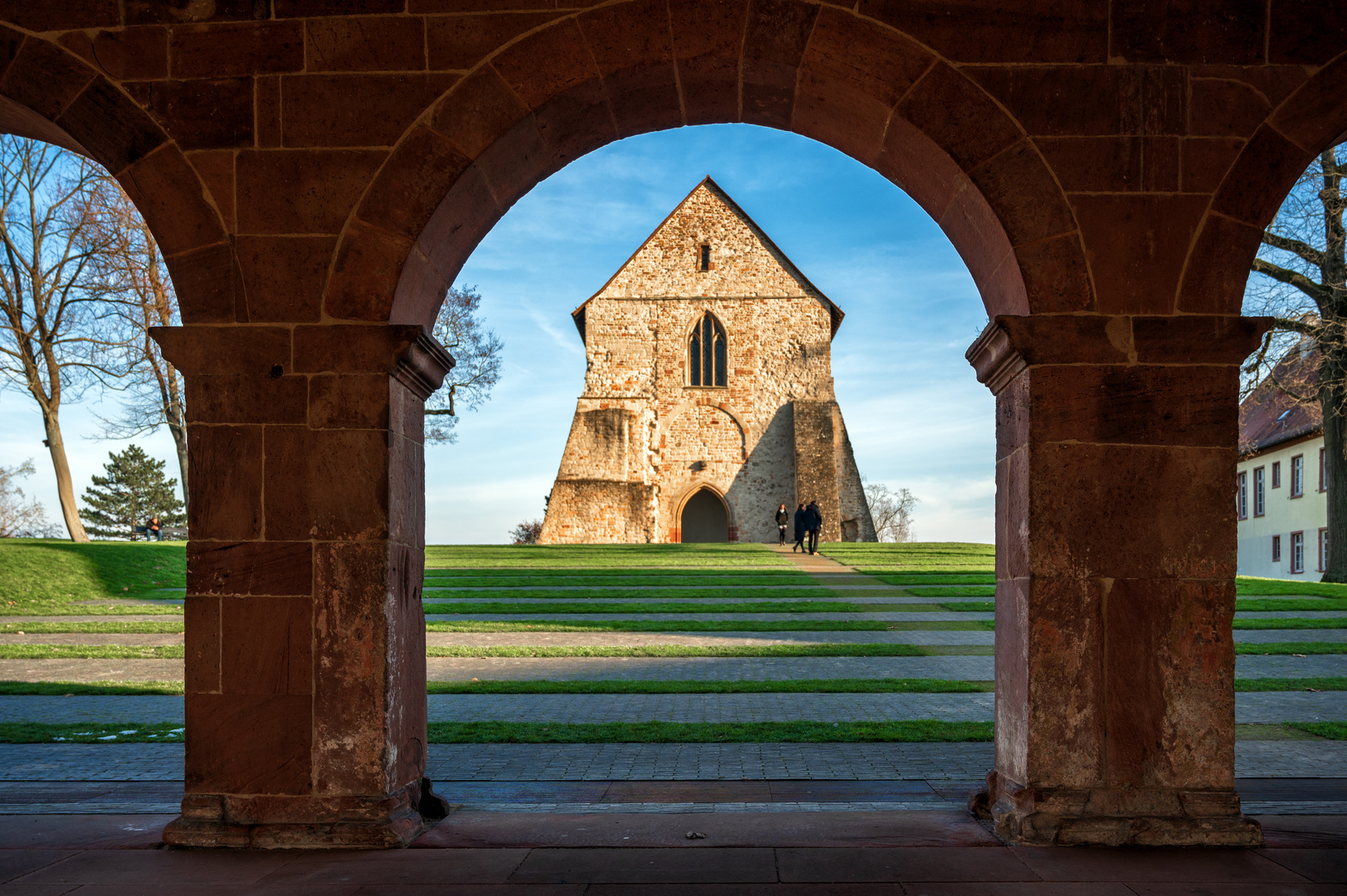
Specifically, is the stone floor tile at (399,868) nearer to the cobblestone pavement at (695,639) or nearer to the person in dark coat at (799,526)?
the cobblestone pavement at (695,639)

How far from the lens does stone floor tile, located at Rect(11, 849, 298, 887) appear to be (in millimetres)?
3713

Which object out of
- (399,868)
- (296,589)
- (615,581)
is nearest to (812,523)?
(615,581)

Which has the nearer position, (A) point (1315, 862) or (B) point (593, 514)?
(A) point (1315, 862)

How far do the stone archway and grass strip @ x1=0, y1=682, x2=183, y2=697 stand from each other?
5.31 metres

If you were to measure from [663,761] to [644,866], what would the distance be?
237 centimetres

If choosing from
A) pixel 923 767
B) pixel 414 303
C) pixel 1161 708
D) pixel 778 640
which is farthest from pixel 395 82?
pixel 778 640

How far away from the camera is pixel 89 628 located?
42.1ft

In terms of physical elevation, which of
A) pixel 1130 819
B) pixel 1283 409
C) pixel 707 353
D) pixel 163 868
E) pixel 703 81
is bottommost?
pixel 163 868

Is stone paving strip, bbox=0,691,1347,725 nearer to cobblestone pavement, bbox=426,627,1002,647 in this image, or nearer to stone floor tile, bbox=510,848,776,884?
cobblestone pavement, bbox=426,627,1002,647

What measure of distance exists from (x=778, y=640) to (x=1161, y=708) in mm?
7717

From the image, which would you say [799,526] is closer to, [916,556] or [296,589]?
[916,556]

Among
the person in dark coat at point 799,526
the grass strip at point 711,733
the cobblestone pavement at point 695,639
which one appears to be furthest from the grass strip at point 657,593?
the grass strip at point 711,733

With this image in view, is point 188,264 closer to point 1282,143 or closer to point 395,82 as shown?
point 395,82

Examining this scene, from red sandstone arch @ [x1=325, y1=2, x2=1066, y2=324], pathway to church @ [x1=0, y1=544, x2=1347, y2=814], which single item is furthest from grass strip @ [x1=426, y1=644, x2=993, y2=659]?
red sandstone arch @ [x1=325, y1=2, x2=1066, y2=324]
